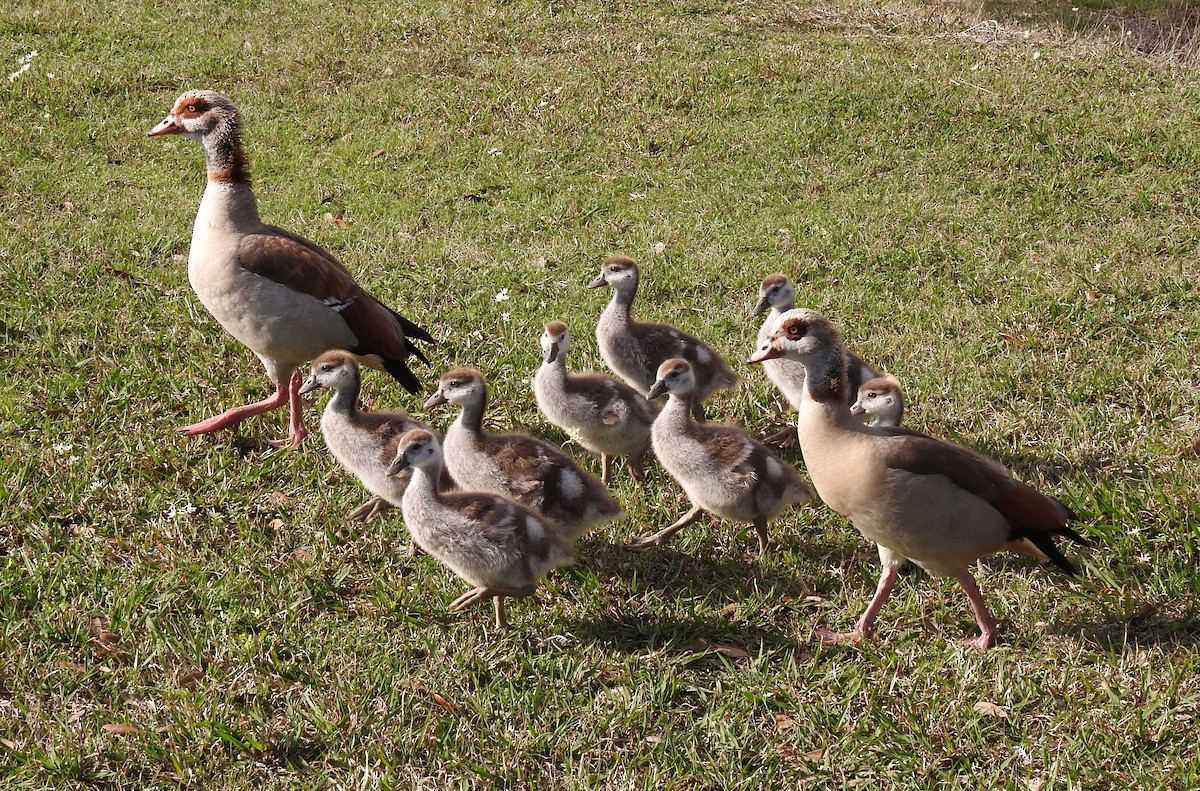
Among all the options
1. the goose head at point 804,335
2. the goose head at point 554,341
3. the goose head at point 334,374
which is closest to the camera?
the goose head at point 804,335

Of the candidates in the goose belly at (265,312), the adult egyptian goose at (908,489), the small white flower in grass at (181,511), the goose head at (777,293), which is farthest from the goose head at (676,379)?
the small white flower in grass at (181,511)

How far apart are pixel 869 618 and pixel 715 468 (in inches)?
38.8

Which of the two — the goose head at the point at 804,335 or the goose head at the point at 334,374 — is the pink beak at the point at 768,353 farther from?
the goose head at the point at 334,374

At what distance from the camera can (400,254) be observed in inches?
347

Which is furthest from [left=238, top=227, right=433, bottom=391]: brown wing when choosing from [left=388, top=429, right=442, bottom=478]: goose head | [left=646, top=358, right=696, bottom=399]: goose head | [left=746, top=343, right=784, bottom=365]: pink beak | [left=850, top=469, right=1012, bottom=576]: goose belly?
[left=850, top=469, right=1012, bottom=576]: goose belly

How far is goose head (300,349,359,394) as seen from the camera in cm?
553

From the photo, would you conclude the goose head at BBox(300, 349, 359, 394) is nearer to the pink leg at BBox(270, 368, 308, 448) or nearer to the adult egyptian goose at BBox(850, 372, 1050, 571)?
the pink leg at BBox(270, 368, 308, 448)

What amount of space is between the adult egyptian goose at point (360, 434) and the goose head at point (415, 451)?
330 mm

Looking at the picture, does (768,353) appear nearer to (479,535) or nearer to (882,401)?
(882,401)

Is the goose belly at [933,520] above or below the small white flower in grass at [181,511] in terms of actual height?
above

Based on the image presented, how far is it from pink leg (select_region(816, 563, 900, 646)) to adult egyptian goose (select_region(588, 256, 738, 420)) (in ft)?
5.86

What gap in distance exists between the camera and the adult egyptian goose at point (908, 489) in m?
4.30

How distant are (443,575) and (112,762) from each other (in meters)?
Answer: 1.62

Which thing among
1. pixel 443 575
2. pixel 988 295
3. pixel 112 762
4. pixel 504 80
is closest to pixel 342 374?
pixel 443 575
